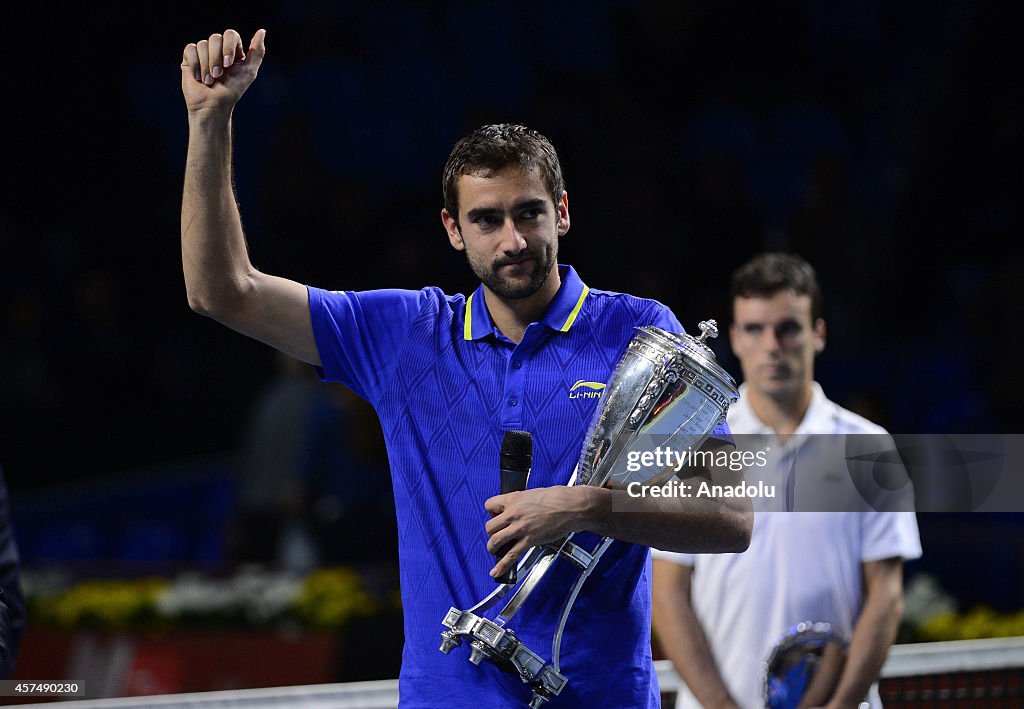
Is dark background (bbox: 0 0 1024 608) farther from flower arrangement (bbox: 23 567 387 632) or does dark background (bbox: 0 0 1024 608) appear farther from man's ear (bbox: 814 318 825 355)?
man's ear (bbox: 814 318 825 355)

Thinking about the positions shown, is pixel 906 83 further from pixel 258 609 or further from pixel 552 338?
pixel 552 338

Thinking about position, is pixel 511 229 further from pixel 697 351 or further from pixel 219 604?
pixel 219 604

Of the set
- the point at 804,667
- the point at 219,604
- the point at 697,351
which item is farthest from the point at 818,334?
the point at 219,604

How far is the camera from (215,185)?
240 cm

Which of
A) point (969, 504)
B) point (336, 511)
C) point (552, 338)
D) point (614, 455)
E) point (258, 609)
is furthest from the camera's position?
point (336, 511)

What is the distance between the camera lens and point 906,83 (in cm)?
853

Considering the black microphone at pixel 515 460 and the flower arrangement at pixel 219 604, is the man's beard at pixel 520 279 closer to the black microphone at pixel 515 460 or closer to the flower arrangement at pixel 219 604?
the black microphone at pixel 515 460

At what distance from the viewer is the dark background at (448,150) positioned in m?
7.20

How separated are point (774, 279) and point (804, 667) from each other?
1.08 m

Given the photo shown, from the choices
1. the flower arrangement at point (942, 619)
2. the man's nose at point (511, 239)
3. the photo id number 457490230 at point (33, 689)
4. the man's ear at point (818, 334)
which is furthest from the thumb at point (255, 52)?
the flower arrangement at point (942, 619)

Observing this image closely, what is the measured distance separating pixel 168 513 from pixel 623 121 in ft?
11.9

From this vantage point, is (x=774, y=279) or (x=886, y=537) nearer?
(x=886, y=537)

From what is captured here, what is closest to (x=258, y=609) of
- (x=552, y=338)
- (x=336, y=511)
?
(x=336, y=511)

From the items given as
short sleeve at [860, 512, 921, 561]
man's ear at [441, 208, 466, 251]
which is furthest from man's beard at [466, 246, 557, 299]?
short sleeve at [860, 512, 921, 561]
